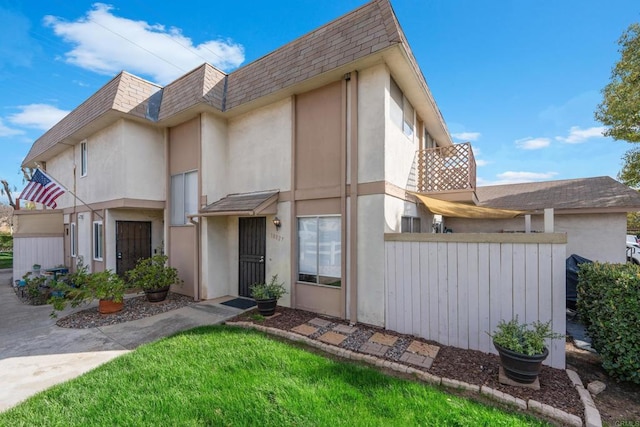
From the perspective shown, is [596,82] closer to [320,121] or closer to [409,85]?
[409,85]

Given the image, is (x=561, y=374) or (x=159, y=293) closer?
(x=561, y=374)

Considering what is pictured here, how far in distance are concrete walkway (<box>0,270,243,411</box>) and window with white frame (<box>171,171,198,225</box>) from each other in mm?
3225

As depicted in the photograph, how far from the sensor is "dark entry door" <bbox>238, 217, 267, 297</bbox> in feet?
26.9

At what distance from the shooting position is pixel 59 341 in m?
5.54

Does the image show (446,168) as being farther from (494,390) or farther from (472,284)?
(494,390)

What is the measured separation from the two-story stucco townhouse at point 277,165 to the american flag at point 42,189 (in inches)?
50.1

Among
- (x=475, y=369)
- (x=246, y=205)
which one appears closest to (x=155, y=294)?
(x=246, y=205)

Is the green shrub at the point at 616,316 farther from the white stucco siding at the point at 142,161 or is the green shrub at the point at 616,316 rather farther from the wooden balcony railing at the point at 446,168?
the white stucco siding at the point at 142,161

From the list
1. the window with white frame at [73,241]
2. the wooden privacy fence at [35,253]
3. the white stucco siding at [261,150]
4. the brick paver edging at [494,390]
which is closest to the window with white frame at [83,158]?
the window with white frame at [73,241]

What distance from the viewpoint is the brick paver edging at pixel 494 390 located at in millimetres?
3121

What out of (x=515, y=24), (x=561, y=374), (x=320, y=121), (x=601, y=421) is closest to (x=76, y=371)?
(x=320, y=121)

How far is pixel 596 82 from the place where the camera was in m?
12.8

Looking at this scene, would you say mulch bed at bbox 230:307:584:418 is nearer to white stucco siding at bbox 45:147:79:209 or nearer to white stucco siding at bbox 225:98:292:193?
white stucco siding at bbox 225:98:292:193

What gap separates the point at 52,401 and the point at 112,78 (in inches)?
395
